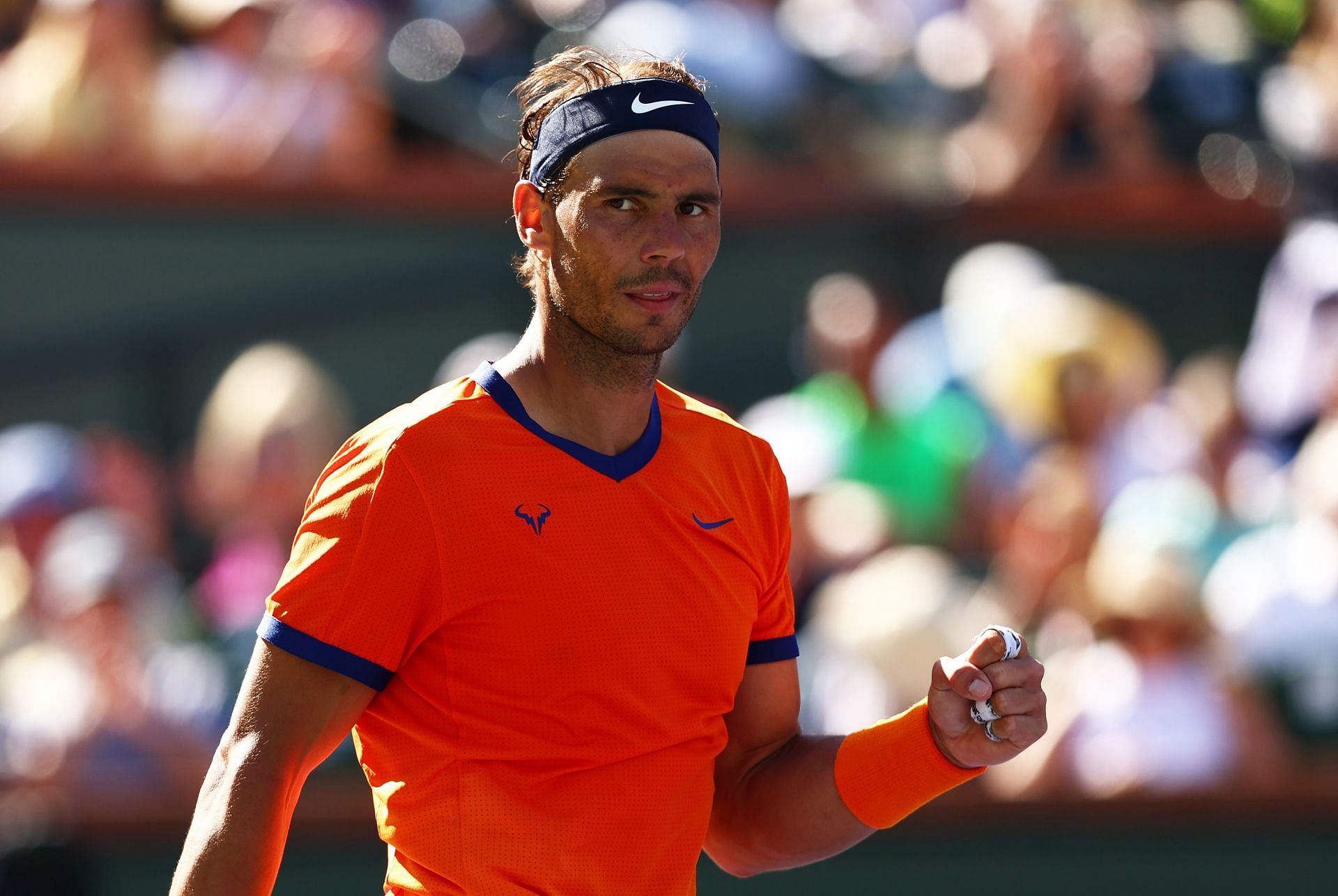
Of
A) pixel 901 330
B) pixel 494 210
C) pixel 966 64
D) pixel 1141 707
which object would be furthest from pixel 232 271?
pixel 1141 707

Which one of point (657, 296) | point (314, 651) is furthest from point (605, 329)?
point (314, 651)

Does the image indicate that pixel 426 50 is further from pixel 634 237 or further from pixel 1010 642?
pixel 1010 642

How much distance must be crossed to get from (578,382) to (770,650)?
0.51 m

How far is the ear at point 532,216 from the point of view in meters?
2.39

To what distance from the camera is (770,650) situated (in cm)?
258

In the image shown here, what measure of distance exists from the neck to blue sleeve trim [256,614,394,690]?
1.35ft

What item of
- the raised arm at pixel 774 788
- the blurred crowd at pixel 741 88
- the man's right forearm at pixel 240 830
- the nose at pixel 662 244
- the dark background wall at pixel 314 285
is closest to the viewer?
the man's right forearm at pixel 240 830

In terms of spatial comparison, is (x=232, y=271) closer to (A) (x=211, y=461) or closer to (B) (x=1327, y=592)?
(A) (x=211, y=461)

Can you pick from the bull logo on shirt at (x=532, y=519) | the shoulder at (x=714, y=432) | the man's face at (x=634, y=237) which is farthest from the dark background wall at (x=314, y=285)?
the bull logo on shirt at (x=532, y=519)

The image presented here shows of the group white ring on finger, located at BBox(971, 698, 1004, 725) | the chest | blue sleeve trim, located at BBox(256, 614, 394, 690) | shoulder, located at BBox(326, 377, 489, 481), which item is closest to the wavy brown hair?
shoulder, located at BBox(326, 377, 489, 481)

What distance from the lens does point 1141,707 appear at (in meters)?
4.99

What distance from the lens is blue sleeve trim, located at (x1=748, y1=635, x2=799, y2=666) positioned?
8.44 ft

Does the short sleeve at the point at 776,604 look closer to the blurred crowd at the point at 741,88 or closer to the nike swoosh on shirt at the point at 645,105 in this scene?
the nike swoosh on shirt at the point at 645,105

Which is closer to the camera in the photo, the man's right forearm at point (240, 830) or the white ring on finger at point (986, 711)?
the man's right forearm at point (240, 830)
